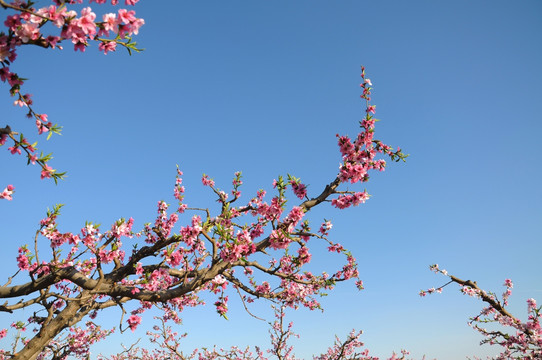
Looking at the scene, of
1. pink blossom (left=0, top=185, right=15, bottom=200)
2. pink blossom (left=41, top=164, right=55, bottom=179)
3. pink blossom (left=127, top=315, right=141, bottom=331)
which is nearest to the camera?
pink blossom (left=41, top=164, right=55, bottom=179)

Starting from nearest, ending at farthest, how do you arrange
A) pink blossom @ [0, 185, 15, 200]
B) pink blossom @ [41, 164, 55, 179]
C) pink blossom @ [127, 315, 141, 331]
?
pink blossom @ [41, 164, 55, 179] < pink blossom @ [0, 185, 15, 200] < pink blossom @ [127, 315, 141, 331]

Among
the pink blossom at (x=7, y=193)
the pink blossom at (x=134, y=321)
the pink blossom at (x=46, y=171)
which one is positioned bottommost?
the pink blossom at (x=134, y=321)

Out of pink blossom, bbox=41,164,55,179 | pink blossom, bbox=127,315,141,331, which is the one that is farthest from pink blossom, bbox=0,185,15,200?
pink blossom, bbox=127,315,141,331

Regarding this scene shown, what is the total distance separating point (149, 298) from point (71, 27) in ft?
14.3

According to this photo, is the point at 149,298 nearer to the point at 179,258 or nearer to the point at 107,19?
the point at 179,258

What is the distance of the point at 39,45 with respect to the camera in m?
3.02

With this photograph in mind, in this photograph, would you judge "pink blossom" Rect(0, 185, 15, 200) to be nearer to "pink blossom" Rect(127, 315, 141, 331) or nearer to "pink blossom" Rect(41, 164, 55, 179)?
"pink blossom" Rect(41, 164, 55, 179)

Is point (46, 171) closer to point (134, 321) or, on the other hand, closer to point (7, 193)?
point (7, 193)

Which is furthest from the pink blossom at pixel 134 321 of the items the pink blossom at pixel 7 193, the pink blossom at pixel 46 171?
the pink blossom at pixel 46 171

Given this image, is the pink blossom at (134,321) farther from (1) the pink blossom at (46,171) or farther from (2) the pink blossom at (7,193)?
(1) the pink blossom at (46,171)

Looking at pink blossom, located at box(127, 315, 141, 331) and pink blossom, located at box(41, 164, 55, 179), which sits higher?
pink blossom, located at box(41, 164, 55, 179)

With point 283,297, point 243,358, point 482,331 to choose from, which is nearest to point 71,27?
point 283,297

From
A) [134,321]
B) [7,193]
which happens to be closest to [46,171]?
[7,193]

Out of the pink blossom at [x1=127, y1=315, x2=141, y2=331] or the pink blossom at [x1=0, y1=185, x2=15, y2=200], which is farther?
the pink blossom at [x1=127, y1=315, x2=141, y2=331]
